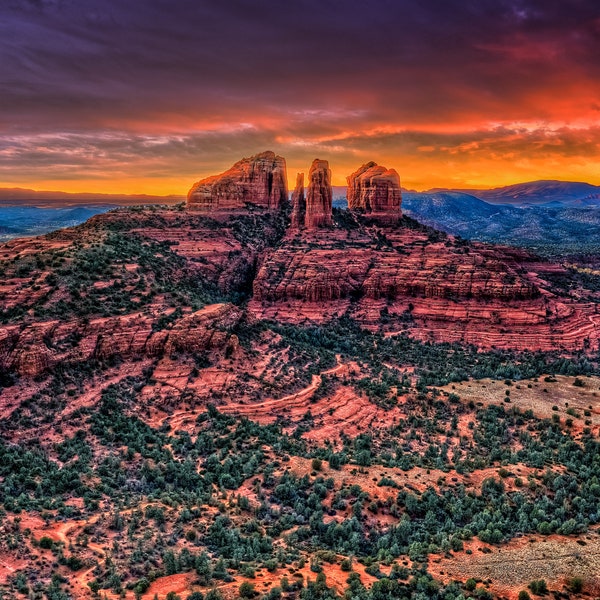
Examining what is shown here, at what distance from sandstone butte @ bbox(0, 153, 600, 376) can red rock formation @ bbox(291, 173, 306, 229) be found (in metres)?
0.26

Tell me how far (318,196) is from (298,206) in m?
4.31

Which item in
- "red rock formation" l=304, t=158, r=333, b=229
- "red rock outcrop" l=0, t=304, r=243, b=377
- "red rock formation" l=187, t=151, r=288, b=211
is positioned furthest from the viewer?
"red rock formation" l=187, t=151, r=288, b=211

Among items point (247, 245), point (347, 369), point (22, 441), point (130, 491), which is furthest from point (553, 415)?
point (247, 245)

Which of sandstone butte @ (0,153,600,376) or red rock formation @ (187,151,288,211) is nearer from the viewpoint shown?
sandstone butte @ (0,153,600,376)

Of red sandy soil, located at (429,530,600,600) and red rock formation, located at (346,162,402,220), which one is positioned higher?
red rock formation, located at (346,162,402,220)

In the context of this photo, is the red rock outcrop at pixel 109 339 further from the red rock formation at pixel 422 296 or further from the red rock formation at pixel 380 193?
the red rock formation at pixel 380 193

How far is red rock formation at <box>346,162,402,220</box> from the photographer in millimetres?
95062

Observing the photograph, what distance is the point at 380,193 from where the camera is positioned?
9506 cm

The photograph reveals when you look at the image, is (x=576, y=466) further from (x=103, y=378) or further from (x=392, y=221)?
(x=392, y=221)

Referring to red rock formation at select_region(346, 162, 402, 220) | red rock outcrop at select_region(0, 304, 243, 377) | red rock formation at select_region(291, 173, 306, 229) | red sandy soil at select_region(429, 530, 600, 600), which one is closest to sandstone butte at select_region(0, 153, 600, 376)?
red rock formation at select_region(291, 173, 306, 229)

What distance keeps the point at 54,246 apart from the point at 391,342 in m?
44.2

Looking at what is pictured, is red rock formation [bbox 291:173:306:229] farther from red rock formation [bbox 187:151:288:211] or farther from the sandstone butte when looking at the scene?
red rock formation [bbox 187:151:288:211]

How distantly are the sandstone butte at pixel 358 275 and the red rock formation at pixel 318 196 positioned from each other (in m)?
0.17

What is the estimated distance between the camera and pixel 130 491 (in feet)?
117
